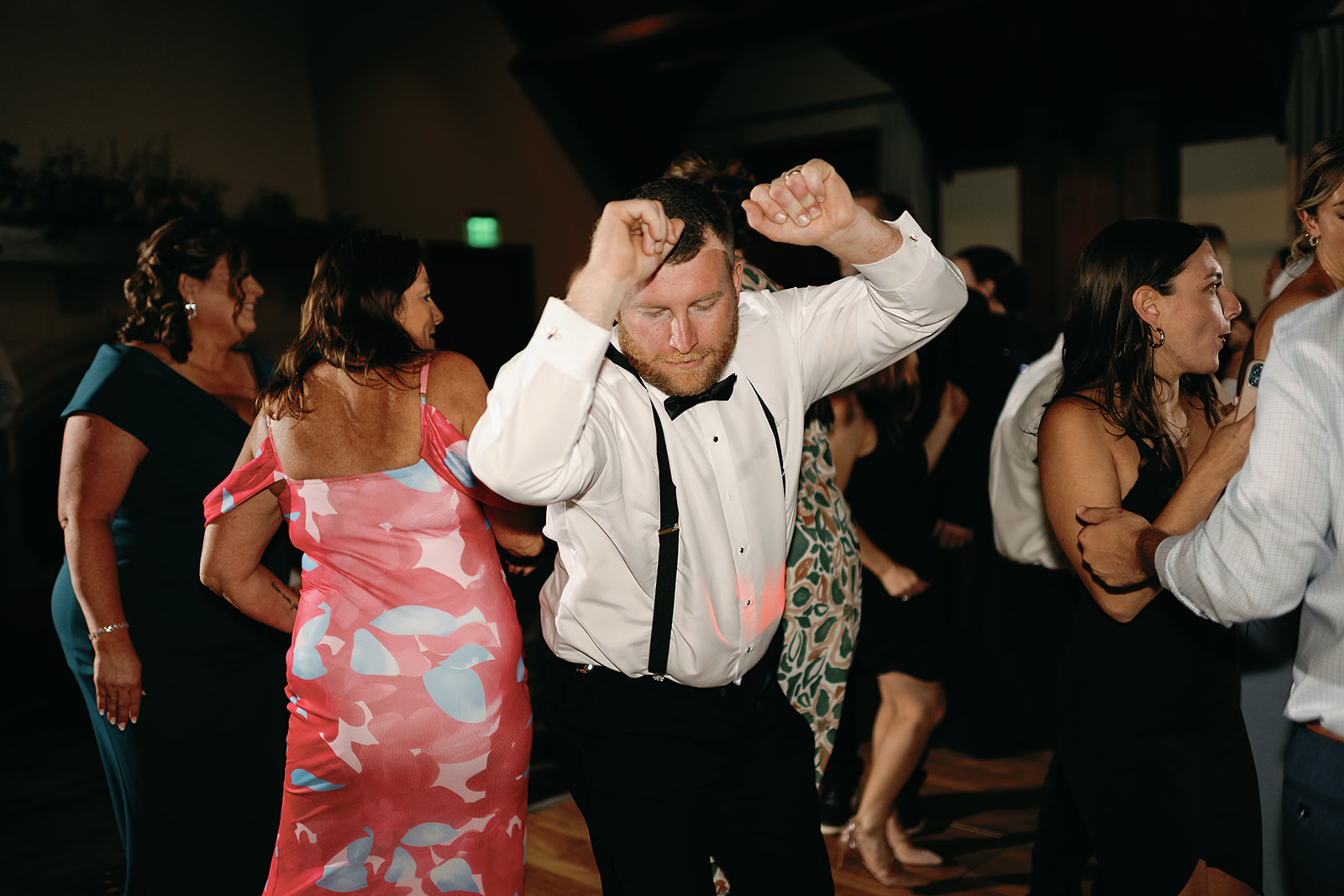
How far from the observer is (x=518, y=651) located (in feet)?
6.18

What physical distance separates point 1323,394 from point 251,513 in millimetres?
1729

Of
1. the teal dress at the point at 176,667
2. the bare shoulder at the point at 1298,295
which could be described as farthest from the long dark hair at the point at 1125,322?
the teal dress at the point at 176,667

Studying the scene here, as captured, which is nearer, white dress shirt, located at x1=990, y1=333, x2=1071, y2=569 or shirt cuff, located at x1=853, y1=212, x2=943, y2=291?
shirt cuff, located at x1=853, y1=212, x2=943, y2=291

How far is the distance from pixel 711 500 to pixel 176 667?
1409mm

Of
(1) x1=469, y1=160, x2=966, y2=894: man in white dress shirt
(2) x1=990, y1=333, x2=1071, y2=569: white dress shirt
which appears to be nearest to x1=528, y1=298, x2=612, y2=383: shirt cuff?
(1) x1=469, y1=160, x2=966, y2=894: man in white dress shirt

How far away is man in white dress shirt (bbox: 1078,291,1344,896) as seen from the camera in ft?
3.64

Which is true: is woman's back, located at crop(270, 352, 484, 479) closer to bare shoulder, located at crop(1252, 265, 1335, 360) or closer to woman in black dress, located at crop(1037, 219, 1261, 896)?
woman in black dress, located at crop(1037, 219, 1261, 896)

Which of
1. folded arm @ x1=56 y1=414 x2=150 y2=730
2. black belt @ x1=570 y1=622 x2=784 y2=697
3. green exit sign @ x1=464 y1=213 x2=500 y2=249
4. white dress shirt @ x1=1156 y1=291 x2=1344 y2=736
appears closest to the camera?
white dress shirt @ x1=1156 y1=291 x2=1344 y2=736

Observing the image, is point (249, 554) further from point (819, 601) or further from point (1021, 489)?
point (1021, 489)

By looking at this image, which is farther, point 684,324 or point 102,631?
point 102,631

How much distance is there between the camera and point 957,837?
2.99m

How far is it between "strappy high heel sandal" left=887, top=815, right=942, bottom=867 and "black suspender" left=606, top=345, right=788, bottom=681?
1609mm

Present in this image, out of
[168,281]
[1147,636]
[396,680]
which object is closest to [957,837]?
[1147,636]

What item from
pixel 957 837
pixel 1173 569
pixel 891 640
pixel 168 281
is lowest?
pixel 957 837
